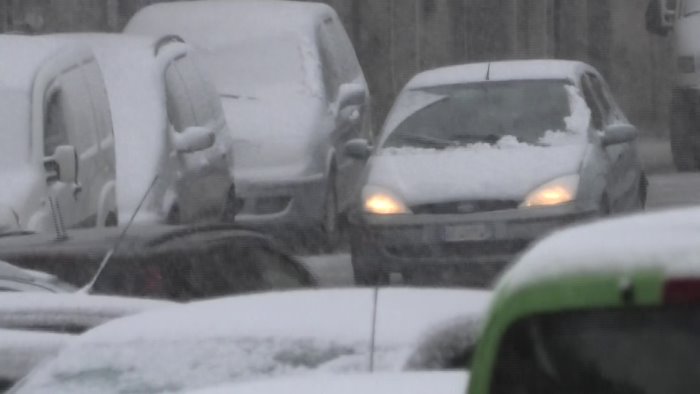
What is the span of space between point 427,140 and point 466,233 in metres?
1.11

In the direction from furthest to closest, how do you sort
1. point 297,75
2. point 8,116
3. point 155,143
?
1. point 297,75
2. point 155,143
3. point 8,116

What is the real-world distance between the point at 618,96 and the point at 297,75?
34.0ft

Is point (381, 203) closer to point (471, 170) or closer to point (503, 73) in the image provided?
point (471, 170)

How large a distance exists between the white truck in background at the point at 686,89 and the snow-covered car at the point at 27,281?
45.3 ft

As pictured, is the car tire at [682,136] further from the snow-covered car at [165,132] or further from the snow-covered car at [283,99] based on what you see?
the snow-covered car at [165,132]

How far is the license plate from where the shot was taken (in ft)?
36.7

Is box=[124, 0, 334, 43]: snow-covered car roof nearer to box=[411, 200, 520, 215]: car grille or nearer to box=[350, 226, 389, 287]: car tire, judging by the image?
box=[350, 226, 389, 287]: car tire

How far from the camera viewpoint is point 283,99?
44.7ft

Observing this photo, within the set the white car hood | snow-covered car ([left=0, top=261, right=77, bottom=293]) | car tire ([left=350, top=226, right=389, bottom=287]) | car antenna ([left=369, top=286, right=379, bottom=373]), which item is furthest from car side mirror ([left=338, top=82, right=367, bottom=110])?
car antenna ([left=369, top=286, right=379, bottom=373])

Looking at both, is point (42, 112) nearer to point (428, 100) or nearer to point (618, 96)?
point (428, 100)

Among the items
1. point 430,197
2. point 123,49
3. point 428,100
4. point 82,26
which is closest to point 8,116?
point 123,49

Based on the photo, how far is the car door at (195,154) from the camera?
1041 centimetres

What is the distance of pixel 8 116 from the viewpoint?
8.98 m

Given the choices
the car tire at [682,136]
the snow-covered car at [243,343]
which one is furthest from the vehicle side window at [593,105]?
the snow-covered car at [243,343]
